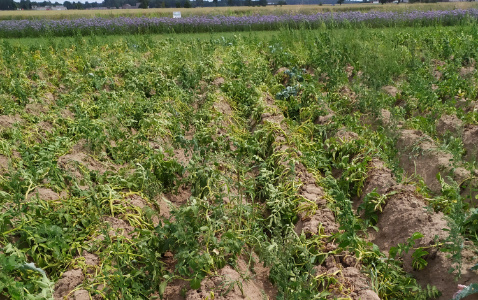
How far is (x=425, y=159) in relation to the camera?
209 inches

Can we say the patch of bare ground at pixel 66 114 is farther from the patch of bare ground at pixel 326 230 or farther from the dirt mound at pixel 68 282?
the dirt mound at pixel 68 282

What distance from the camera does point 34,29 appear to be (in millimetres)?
22000

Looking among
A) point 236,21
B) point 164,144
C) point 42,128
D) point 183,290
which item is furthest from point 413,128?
point 236,21

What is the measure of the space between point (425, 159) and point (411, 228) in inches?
70.8

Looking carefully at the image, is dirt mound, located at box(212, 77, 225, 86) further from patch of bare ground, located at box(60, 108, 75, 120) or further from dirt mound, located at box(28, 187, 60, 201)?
dirt mound, located at box(28, 187, 60, 201)

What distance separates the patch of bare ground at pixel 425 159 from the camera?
4878 millimetres

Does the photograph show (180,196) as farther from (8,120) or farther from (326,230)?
(8,120)

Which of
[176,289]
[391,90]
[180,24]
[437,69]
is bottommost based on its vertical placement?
[176,289]

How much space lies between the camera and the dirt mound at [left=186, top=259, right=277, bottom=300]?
3.14 metres

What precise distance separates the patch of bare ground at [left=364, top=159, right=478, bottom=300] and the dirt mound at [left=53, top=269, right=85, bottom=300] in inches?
114

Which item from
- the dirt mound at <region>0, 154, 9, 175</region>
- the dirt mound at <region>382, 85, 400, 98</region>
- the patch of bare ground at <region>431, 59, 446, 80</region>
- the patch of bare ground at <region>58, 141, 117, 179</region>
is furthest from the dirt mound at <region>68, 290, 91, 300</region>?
the patch of bare ground at <region>431, 59, 446, 80</region>

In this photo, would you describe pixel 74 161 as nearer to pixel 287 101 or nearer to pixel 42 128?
pixel 42 128

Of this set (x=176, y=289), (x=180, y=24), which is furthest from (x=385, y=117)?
(x=180, y=24)

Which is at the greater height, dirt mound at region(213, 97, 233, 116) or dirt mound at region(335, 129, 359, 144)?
dirt mound at region(213, 97, 233, 116)
